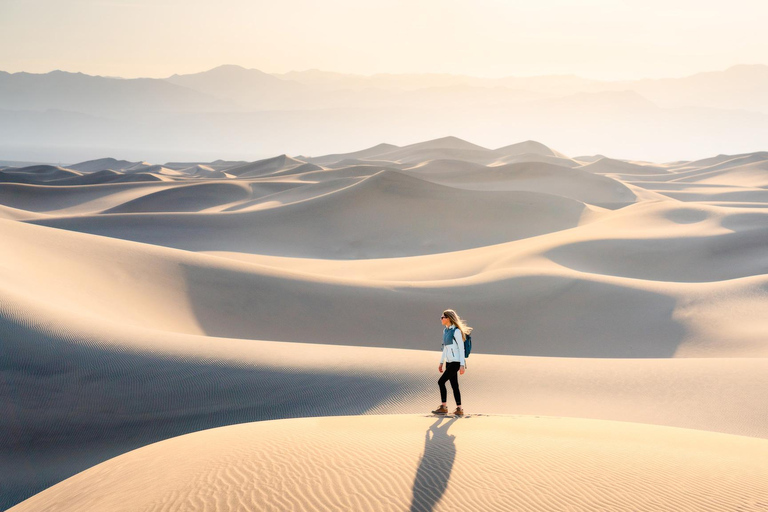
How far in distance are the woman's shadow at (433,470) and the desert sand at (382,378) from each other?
2 centimetres

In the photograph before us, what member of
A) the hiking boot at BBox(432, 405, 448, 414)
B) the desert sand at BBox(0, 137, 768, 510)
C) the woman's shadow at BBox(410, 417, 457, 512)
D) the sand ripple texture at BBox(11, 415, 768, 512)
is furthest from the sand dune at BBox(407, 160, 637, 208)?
the woman's shadow at BBox(410, 417, 457, 512)

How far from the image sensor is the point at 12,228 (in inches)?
636

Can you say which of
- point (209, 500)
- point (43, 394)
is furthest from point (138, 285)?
point (209, 500)

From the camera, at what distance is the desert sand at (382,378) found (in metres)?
4.67

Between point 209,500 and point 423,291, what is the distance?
44.4 ft

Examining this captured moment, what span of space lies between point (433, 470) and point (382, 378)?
4722 millimetres

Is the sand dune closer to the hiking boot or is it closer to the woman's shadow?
the hiking boot

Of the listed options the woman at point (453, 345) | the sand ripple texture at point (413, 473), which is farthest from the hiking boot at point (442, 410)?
the sand ripple texture at point (413, 473)

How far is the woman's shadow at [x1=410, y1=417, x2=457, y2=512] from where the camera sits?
4273 millimetres

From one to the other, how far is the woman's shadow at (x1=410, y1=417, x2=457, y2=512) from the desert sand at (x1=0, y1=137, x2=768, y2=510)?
2cm

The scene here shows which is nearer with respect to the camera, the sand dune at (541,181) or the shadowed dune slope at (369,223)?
the shadowed dune slope at (369,223)

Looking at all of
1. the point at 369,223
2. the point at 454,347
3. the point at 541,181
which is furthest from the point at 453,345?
the point at 541,181

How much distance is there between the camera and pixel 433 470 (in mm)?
4730

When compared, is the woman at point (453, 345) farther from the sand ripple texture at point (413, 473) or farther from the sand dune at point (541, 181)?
the sand dune at point (541, 181)
